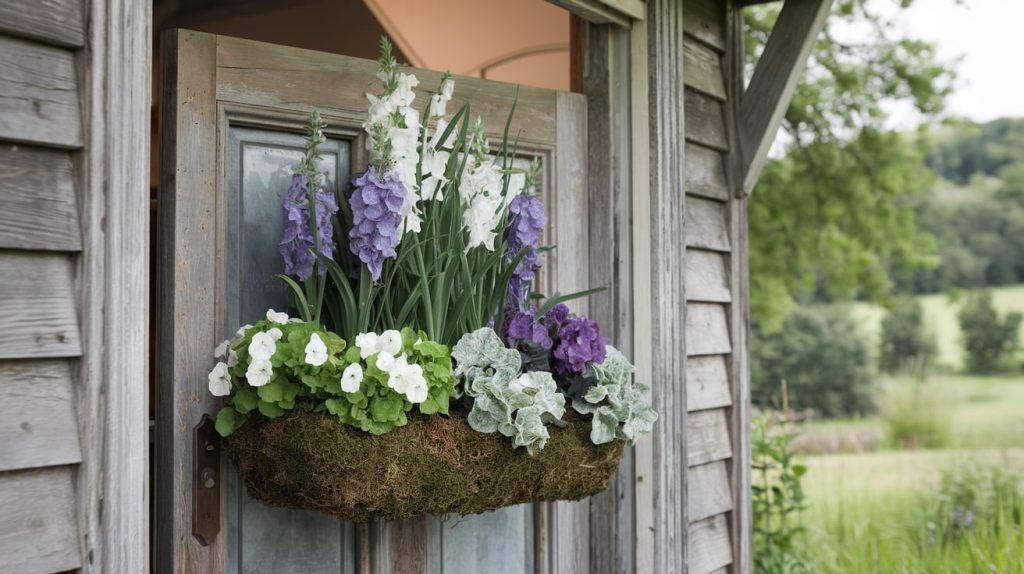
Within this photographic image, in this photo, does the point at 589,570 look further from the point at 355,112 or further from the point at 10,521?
the point at 10,521

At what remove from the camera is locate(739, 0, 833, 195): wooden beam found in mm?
2768

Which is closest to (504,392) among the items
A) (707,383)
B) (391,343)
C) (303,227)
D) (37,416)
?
(391,343)

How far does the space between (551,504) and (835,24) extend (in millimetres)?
5182

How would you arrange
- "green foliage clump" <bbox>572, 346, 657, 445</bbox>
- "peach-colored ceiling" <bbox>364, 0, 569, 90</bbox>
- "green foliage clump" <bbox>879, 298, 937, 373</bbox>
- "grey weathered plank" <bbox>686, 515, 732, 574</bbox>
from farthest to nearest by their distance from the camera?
1. "green foliage clump" <bbox>879, 298, 937, 373</bbox>
2. "peach-colored ceiling" <bbox>364, 0, 569, 90</bbox>
3. "grey weathered plank" <bbox>686, 515, 732, 574</bbox>
4. "green foliage clump" <bbox>572, 346, 657, 445</bbox>

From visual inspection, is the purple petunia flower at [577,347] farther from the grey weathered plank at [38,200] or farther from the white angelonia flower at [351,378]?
the grey weathered plank at [38,200]

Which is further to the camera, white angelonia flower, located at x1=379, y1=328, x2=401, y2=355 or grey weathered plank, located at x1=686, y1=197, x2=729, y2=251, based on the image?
grey weathered plank, located at x1=686, y1=197, x2=729, y2=251

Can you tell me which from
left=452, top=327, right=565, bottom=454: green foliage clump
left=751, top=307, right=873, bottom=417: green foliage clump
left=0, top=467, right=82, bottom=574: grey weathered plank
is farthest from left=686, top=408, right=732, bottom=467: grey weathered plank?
left=751, top=307, right=873, bottom=417: green foliage clump

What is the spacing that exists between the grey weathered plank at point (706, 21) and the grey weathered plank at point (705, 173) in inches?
12.5

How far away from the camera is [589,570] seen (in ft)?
8.19

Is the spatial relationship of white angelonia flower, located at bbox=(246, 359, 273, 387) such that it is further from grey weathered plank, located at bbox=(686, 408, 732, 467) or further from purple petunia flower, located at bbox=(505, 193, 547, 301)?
grey weathered plank, located at bbox=(686, 408, 732, 467)

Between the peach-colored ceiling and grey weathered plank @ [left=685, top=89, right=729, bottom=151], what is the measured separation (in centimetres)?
47

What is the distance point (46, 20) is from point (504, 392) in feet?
3.10

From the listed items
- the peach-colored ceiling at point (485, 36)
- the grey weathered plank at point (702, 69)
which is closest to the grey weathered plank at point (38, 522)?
the grey weathered plank at point (702, 69)

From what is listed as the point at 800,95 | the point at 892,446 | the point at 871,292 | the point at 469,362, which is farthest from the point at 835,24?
the point at 469,362
